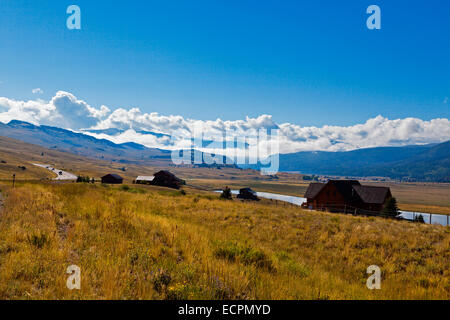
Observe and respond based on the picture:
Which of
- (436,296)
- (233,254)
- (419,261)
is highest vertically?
(233,254)

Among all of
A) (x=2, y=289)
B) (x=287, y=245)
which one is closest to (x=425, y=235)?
(x=287, y=245)

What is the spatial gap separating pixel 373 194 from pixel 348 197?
500 centimetres

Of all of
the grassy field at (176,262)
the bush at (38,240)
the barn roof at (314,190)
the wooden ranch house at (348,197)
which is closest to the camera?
the grassy field at (176,262)

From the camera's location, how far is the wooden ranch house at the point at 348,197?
50750 millimetres

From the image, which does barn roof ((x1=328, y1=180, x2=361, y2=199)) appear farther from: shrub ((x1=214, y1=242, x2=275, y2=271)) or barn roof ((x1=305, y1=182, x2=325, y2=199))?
shrub ((x1=214, y1=242, x2=275, y2=271))

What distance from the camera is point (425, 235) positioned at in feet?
49.6

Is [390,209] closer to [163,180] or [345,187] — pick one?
[345,187]

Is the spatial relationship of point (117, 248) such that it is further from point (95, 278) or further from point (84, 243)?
point (95, 278)

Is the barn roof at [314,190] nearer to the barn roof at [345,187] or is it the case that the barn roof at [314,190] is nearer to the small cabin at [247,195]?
the barn roof at [345,187]

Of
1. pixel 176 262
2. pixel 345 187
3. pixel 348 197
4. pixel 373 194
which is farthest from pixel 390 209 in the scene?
pixel 176 262

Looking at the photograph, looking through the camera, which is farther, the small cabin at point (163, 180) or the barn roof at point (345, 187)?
the small cabin at point (163, 180)

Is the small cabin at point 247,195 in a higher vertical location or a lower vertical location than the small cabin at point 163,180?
lower

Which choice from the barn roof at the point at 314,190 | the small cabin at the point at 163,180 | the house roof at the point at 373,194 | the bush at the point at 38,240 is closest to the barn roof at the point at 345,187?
the house roof at the point at 373,194

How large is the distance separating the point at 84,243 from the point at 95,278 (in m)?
2.60
